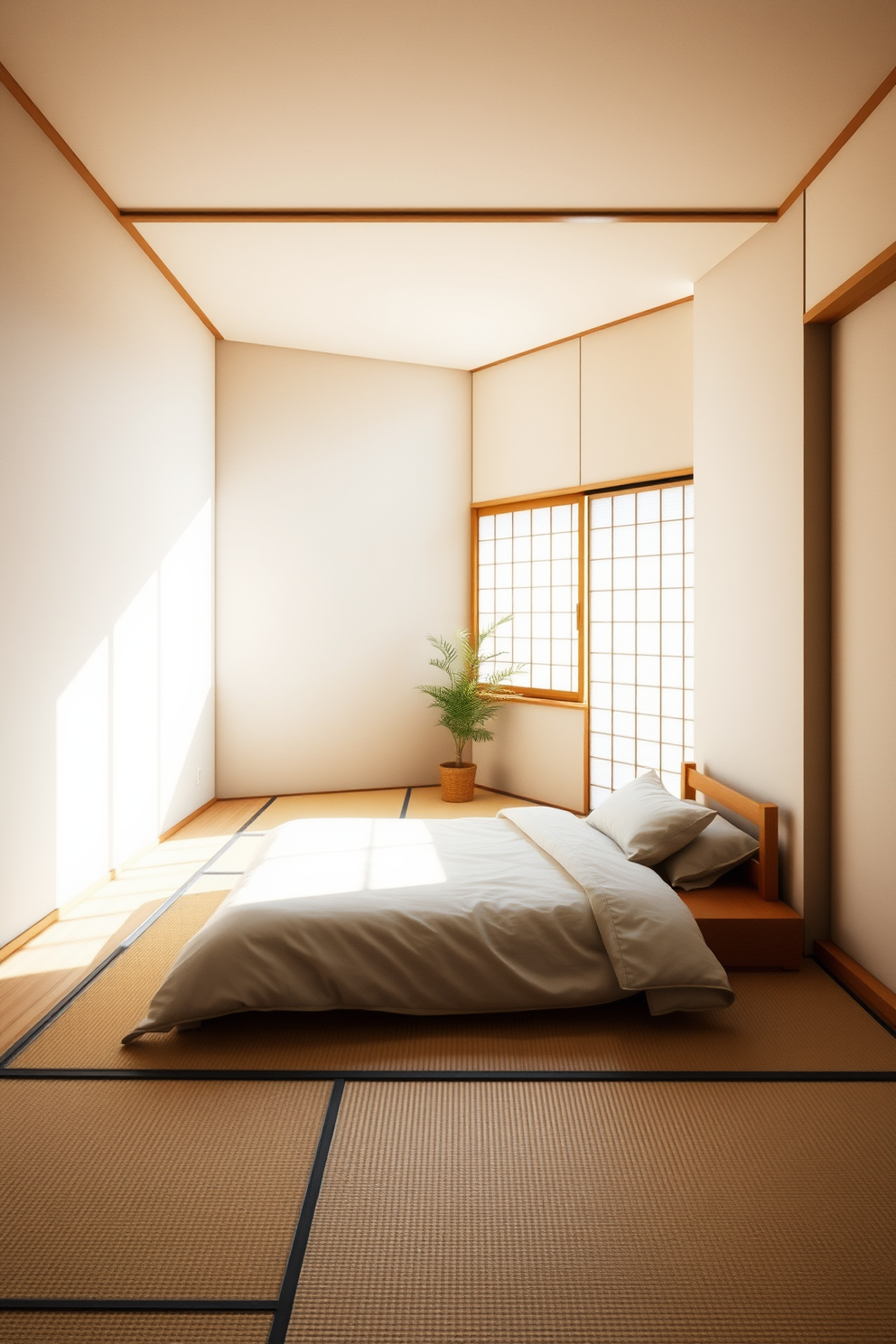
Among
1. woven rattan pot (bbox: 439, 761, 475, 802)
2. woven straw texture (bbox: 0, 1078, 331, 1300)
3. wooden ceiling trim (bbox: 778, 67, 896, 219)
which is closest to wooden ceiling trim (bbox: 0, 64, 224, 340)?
wooden ceiling trim (bbox: 778, 67, 896, 219)

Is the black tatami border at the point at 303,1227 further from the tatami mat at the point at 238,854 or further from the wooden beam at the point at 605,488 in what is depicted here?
the wooden beam at the point at 605,488

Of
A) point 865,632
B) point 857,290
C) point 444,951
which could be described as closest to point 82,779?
point 444,951

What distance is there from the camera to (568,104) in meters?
2.96

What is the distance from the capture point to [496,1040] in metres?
2.51

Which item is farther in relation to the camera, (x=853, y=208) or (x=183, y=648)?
(x=183, y=648)

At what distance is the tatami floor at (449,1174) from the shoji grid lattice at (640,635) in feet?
7.30

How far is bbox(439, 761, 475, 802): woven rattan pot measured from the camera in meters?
5.72

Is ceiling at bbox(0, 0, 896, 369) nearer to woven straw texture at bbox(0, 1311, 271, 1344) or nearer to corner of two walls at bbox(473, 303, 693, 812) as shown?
corner of two walls at bbox(473, 303, 693, 812)

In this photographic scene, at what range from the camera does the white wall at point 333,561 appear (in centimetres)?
586

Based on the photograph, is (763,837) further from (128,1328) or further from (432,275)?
(432,275)

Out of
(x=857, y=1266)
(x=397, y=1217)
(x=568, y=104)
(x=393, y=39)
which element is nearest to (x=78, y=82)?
(x=393, y=39)

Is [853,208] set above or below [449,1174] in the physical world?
above

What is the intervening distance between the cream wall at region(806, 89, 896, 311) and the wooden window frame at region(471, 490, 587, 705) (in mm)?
2358

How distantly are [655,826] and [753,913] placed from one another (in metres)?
0.48
